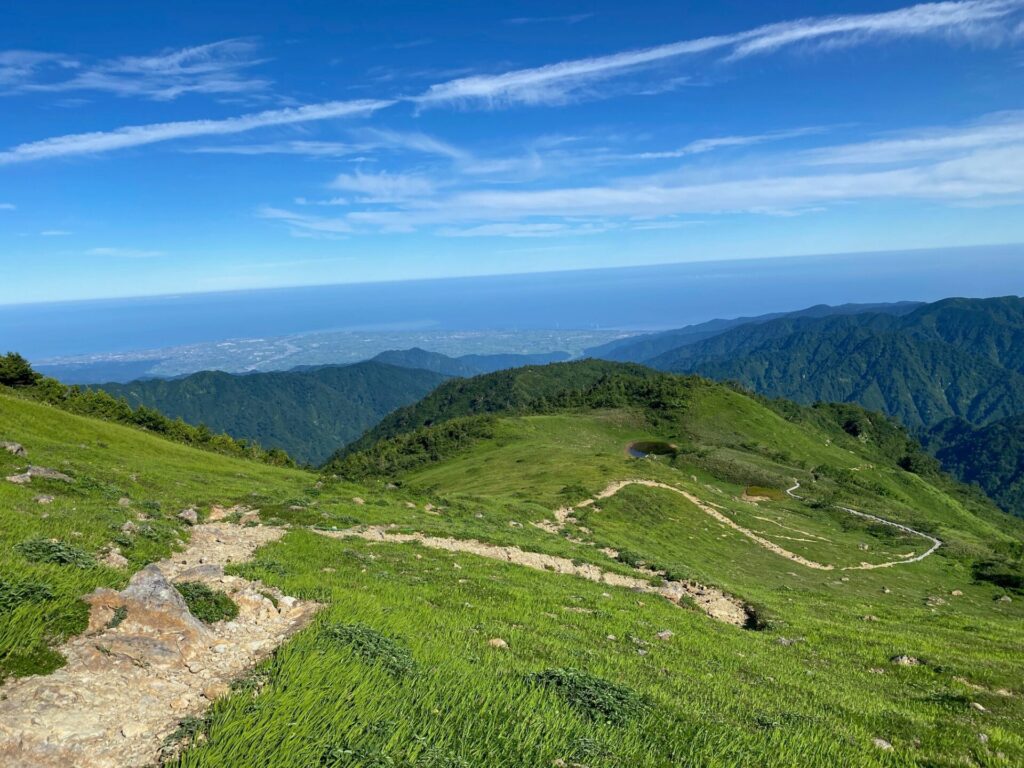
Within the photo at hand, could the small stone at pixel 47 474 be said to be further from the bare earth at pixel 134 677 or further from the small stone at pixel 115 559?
the bare earth at pixel 134 677

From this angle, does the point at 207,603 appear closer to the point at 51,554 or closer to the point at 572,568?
the point at 51,554

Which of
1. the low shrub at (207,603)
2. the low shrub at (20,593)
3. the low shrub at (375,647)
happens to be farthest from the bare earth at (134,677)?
the low shrub at (375,647)

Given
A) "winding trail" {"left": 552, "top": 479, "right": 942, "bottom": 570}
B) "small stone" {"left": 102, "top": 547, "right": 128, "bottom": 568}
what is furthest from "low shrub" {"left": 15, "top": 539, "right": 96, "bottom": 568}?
"winding trail" {"left": 552, "top": 479, "right": 942, "bottom": 570}

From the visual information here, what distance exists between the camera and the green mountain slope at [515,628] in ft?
20.3

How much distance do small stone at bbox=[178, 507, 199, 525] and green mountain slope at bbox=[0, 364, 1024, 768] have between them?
550 millimetres

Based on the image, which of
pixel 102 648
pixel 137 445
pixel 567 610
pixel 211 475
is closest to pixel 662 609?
pixel 567 610

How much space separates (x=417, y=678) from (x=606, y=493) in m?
38.7

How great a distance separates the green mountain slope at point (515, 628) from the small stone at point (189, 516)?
21.7 inches

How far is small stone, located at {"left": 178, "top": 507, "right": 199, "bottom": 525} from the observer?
71.2 feet

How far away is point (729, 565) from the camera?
3381cm

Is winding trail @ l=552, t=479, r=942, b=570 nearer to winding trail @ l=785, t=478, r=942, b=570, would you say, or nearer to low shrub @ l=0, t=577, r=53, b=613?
winding trail @ l=785, t=478, r=942, b=570

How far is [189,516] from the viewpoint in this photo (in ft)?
72.9

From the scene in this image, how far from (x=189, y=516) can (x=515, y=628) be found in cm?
1688

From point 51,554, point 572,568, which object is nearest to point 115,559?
point 51,554
